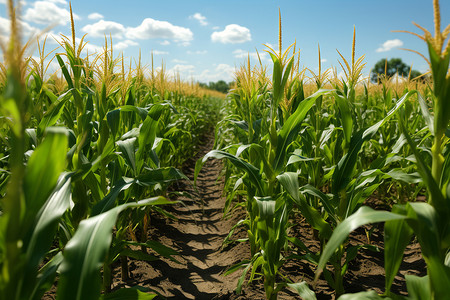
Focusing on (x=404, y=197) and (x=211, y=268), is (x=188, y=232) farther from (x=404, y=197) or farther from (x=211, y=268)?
(x=404, y=197)

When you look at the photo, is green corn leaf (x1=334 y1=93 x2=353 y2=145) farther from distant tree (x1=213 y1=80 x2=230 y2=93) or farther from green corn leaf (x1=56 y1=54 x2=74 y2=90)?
distant tree (x1=213 y1=80 x2=230 y2=93)

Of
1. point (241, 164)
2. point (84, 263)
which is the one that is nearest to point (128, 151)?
point (241, 164)

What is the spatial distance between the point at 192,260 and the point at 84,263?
2.42 metres

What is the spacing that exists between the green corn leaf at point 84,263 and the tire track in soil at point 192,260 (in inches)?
46.0

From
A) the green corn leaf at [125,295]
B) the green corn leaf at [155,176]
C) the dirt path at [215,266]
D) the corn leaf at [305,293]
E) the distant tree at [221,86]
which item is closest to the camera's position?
the green corn leaf at [125,295]

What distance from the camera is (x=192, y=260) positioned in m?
3.33

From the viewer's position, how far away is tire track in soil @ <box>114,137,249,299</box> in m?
2.74

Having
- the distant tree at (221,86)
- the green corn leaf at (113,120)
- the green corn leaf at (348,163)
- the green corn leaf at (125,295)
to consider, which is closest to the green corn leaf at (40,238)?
the green corn leaf at (125,295)

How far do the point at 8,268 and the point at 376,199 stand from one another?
15.2 ft

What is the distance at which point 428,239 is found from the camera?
1.26m

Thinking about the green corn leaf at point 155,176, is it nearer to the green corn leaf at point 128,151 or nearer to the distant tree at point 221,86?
the green corn leaf at point 128,151

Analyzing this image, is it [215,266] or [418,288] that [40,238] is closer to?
[418,288]

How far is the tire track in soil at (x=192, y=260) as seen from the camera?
2.74 meters

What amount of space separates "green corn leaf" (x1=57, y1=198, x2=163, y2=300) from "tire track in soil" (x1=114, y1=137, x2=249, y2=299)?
117 cm
